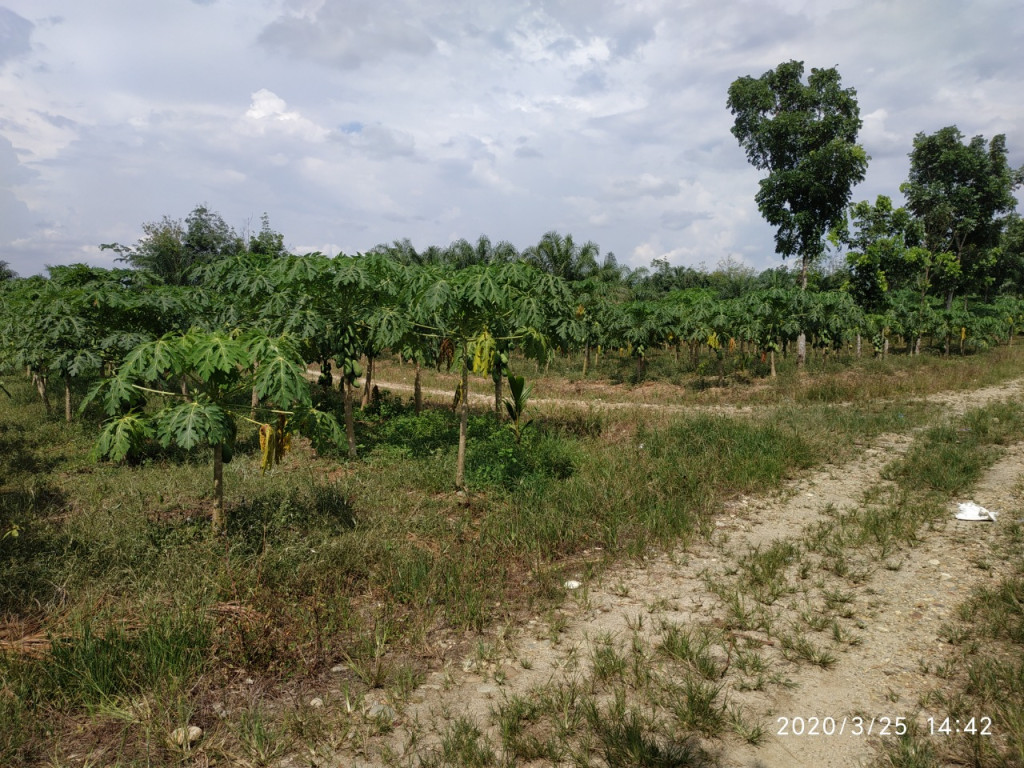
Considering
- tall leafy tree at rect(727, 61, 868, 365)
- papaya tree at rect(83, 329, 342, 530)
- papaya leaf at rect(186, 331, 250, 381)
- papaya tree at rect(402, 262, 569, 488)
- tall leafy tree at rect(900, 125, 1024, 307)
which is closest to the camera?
papaya tree at rect(83, 329, 342, 530)

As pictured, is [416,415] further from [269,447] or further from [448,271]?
[269,447]

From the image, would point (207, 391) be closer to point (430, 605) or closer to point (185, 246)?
point (430, 605)

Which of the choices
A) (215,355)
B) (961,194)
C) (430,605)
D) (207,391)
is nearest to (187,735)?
(430,605)

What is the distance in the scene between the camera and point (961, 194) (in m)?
31.8

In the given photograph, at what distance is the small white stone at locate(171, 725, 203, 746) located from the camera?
3203mm

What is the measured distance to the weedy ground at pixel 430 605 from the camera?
3.34m

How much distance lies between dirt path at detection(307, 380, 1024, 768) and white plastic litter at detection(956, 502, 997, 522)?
0.54 ft

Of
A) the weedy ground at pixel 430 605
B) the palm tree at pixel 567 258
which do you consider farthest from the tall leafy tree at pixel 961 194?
the weedy ground at pixel 430 605

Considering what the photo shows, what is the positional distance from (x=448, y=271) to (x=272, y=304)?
2831 millimetres

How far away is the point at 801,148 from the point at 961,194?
15.0 metres

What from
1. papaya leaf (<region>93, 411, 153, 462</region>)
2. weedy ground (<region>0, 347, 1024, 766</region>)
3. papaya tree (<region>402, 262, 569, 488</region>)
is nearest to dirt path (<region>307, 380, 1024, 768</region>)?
weedy ground (<region>0, 347, 1024, 766</region>)

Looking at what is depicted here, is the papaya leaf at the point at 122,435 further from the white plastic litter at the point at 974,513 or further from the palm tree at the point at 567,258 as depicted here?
the palm tree at the point at 567,258

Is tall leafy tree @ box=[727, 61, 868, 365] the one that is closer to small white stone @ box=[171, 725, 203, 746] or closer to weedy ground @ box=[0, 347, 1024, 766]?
weedy ground @ box=[0, 347, 1024, 766]

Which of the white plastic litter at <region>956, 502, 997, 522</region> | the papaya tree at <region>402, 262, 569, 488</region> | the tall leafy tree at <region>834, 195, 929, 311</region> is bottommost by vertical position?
the white plastic litter at <region>956, 502, 997, 522</region>
